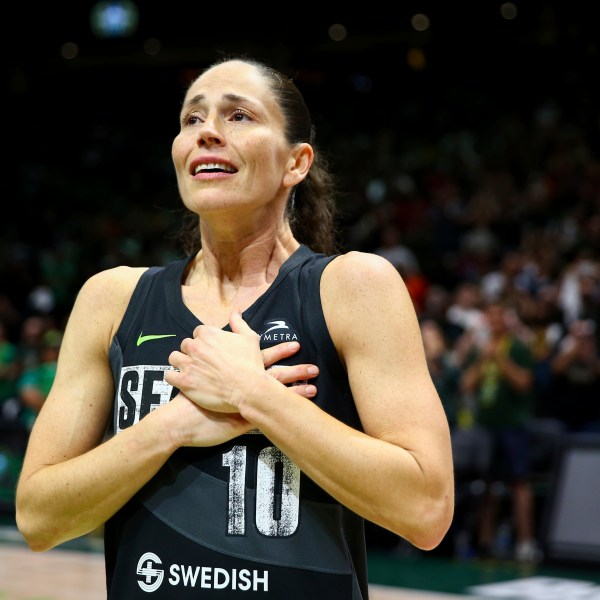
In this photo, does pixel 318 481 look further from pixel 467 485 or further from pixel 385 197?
pixel 385 197

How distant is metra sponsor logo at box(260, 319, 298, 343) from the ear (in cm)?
29

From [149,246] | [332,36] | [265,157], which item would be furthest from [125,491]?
[332,36]

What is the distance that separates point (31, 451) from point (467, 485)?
5.85 m

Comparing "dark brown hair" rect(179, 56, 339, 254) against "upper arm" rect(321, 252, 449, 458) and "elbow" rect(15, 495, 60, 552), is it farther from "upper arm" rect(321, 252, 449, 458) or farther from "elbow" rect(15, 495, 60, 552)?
"elbow" rect(15, 495, 60, 552)

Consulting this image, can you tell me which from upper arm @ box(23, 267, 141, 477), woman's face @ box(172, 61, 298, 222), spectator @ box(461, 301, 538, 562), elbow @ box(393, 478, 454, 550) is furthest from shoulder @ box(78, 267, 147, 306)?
spectator @ box(461, 301, 538, 562)

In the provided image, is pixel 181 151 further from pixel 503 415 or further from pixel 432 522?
pixel 503 415

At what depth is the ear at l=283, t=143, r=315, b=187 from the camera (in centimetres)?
194

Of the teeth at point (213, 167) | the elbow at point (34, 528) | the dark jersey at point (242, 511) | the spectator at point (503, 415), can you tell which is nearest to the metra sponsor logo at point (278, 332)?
the dark jersey at point (242, 511)

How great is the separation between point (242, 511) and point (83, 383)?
411 mm

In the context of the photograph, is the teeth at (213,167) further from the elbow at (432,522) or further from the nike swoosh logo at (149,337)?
the elbow at (432,522)

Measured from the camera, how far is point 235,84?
74.4 inches

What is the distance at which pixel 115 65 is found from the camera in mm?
18281

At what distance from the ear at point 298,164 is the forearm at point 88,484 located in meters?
0.52

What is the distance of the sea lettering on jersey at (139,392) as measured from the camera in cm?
182
